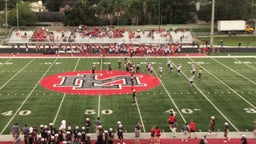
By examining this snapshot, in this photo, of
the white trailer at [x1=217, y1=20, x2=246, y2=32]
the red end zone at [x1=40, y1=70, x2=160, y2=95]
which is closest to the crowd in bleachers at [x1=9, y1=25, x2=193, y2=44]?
the white trailer at [x1=217, y1=20, x2=246, y2=32]

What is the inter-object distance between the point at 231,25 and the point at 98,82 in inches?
1740

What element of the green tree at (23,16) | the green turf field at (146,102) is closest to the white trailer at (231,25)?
the green tree at (23,16)

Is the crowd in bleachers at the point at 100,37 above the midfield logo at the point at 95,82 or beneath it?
above

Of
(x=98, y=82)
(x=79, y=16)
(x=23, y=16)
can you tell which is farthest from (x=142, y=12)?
(x=98, y=82)

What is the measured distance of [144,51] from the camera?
1711 inches

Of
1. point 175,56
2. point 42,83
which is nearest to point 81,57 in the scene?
point 175,56

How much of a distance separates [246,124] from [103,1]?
2471 inches

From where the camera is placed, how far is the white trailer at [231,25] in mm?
67875

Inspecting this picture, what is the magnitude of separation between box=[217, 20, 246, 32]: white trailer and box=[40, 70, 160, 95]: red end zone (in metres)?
39.4

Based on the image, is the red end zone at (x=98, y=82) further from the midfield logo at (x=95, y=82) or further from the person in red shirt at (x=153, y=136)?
the person in red shirt at (x=153, y=136)

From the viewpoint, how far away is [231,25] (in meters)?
68.4

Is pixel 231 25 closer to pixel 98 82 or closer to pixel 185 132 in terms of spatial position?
pixel 98 82

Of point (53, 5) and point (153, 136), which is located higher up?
point (53, 5)

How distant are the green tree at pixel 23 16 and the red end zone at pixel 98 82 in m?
44.5
